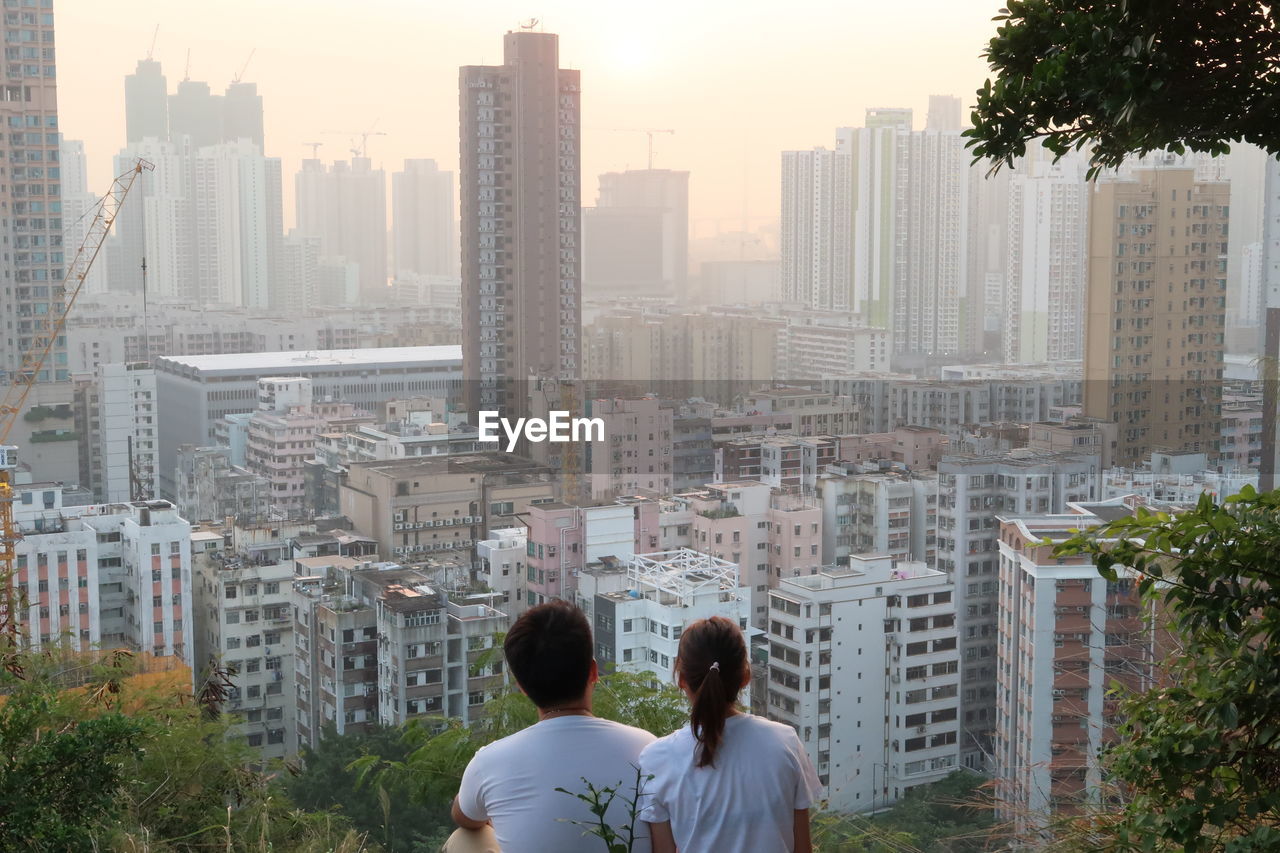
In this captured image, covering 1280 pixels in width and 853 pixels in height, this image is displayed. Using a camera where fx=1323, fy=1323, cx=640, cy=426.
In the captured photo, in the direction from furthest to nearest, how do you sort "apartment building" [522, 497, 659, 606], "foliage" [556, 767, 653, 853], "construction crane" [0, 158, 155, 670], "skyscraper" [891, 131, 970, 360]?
"construction crane" [0, 158, 155, 670] → "skyscraper" [891, 131, 970, 360] → "apartment building" [522, 497, 659, 606] → "foliage" [556, 767, 653, 853]

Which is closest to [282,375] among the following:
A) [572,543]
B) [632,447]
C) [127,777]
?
[632,447]

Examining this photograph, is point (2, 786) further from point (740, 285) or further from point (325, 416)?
point (325, 416)

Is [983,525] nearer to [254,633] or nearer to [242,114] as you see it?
[254,633]

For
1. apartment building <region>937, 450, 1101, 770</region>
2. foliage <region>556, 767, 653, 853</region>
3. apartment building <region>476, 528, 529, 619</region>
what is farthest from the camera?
apartment building <region>476, 528, 529, 619</region>

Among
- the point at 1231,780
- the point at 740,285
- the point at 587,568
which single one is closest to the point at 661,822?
the point at 1231,780

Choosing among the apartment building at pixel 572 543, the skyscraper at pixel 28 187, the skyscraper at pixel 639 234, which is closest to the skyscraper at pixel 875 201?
the skyscraper at pixel 639 234

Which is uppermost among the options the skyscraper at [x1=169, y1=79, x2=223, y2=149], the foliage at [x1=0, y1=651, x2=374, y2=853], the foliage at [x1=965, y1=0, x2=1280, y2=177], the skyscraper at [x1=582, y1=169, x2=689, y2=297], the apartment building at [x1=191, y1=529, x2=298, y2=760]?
the skyscraper at [x1=169, y1=79, x2=223, y2=149]

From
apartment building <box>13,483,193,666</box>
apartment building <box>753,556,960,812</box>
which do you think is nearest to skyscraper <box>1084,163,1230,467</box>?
apartment building <box>753,556,960,812</box>

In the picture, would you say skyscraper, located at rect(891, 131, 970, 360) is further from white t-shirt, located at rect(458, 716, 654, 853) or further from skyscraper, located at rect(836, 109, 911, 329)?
white t-shirt, located at rect(458, 716, 654, 853)
